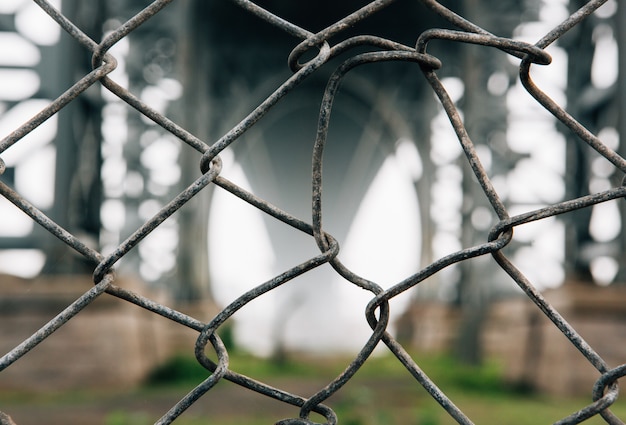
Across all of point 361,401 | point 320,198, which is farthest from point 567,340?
point 320,198

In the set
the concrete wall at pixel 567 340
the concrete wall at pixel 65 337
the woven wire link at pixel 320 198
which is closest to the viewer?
the woven wire link at pixel 320 198

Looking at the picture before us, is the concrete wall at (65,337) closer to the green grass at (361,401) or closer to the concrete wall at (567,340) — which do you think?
the green grass at (361,401)

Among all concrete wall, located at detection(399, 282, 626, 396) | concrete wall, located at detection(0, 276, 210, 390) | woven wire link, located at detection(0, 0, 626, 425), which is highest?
concrete wall, located at detection(0, 276, 210, 390)

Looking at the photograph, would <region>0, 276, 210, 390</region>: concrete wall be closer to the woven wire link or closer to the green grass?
the green grass

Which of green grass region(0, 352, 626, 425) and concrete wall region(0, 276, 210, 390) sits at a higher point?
concrete wall region(0, 276, 210, 390)

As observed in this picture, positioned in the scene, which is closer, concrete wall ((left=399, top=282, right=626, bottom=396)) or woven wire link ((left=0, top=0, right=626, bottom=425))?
woven wire link ((left=0, top=0, right=626, bottom=425))

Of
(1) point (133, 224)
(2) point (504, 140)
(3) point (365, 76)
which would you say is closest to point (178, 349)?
(1) point (133, 224)

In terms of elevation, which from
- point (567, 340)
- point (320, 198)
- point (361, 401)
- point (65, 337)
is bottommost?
point (320, 198)

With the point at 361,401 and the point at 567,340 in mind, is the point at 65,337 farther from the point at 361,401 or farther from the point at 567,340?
the point at 567,340

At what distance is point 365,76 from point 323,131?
21959mm

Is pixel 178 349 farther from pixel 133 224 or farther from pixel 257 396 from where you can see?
pixel 257 396

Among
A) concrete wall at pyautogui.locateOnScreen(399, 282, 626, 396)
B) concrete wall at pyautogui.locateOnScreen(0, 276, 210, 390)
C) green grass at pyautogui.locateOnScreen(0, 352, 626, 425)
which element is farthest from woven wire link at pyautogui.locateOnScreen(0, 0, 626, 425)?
concrete wall at pyautogui.locateOnScreen(0, 276, 210, 390)

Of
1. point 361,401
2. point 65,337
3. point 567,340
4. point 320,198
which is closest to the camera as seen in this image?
point 320,198

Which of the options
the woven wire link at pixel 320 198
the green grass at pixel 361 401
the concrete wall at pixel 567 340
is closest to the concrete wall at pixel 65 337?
the green grass at pixel 361 401
